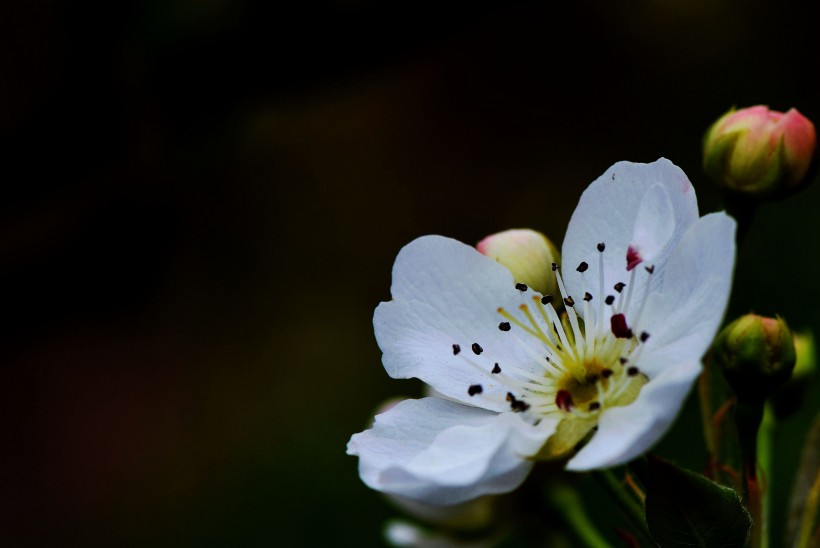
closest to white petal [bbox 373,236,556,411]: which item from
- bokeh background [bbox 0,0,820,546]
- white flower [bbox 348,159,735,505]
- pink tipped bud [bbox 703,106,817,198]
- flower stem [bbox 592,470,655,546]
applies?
white flower [bbox 348,159,735,505]

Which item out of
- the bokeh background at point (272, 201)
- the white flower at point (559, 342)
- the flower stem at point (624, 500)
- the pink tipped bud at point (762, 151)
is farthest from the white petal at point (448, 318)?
the bokeh background at point (272, 201)

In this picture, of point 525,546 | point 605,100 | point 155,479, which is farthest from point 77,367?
point 605,100

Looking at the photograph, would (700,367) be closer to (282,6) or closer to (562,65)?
(282,6)

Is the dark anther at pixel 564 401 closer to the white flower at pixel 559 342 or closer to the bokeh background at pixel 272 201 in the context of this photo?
the white flower at pixel 559 342

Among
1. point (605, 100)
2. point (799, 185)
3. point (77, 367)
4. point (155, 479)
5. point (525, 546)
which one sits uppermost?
point (605, 100)

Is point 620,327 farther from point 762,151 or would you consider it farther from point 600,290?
point 762,151

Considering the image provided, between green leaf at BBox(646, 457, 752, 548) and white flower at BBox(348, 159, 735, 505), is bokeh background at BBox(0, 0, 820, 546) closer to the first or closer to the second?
white flower at BBox(348, 159, 735, 505)
